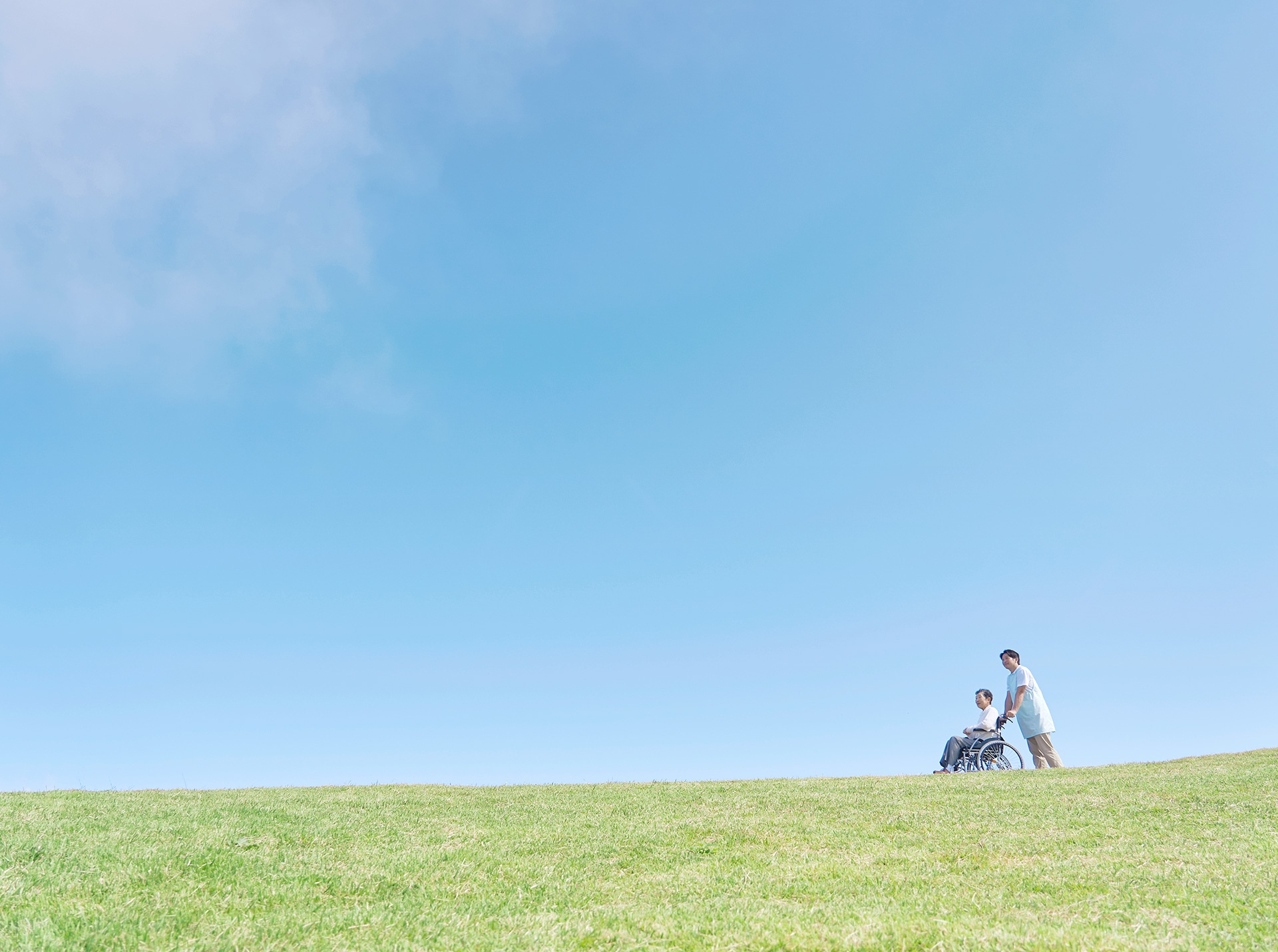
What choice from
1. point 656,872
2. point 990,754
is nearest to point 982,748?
point 990,754

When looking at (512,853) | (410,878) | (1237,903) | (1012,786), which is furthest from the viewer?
(1012,786)

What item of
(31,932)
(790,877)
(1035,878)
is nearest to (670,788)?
(790,877)

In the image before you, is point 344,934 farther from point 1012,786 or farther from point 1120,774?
point 1120,774

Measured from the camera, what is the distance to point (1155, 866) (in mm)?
7426

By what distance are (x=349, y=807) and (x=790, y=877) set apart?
683 centimetres

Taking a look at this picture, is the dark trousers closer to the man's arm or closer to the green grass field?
the man's arm

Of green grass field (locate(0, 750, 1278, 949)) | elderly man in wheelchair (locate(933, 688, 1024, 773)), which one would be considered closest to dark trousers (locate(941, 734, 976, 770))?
elderly man in wheelchair (locate(933, 688, 1024, 773))

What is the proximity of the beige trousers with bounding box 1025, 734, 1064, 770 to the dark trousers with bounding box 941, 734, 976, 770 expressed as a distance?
1.32 meters

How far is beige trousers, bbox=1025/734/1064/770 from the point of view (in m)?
18.1

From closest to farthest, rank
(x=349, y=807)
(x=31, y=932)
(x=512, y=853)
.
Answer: (x=31, y=932)
(x=512, y=853)
(x=349, y=807)

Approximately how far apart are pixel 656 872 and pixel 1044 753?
13.7m

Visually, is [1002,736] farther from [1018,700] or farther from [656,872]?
[656,872]

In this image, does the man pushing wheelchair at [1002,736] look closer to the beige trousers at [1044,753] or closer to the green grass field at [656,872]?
the beige trousers at [1044,753]

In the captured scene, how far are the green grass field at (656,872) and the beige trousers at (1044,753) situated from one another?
19.4 feet
